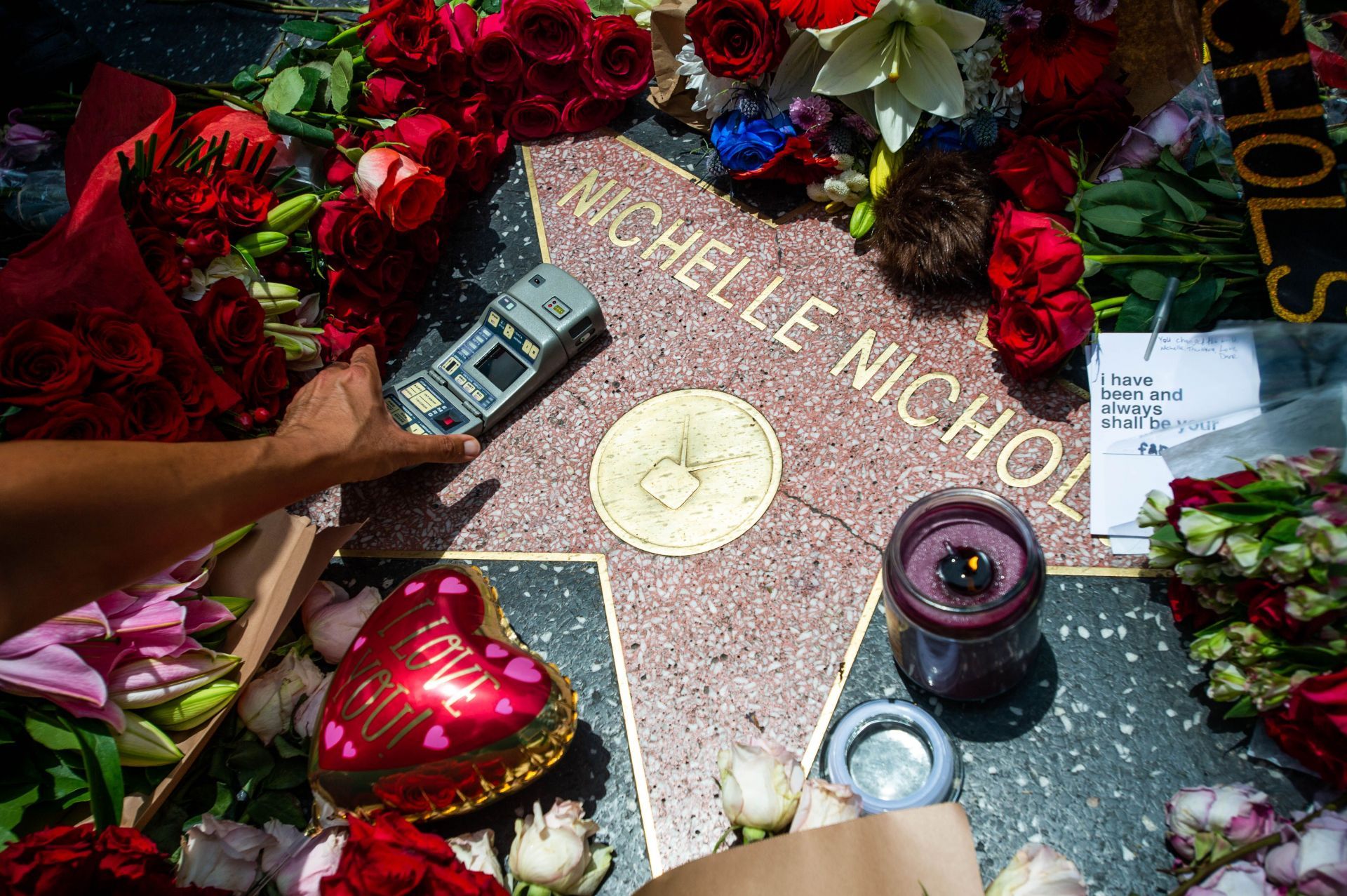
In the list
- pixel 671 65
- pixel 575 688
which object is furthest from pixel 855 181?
pixel 575 688

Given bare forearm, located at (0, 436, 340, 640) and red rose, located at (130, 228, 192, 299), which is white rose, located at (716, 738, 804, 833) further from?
red rose, located at (130, 228, 192, 299)

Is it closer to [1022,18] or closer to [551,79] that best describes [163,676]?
[551,79]

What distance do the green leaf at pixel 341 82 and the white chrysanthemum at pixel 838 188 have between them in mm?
1006

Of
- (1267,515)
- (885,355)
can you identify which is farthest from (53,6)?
(1267,515)

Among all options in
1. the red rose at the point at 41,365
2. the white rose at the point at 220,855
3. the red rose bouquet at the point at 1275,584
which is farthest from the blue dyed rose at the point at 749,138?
the white rose at the point at 220,855

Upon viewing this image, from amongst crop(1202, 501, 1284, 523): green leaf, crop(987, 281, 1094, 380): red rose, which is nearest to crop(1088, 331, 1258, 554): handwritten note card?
crop(987, 281, 1094, 380): red rose

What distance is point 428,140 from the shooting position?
184 cm

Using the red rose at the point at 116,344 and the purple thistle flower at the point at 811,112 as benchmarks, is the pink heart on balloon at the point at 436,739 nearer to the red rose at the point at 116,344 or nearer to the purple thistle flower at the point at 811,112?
the red rose at the point at 116,344

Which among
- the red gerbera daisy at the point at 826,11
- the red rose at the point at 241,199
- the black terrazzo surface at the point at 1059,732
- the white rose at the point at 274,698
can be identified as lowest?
the black terrazzo surface at the point at 1059,732

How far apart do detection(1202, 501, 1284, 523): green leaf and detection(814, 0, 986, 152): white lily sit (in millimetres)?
800

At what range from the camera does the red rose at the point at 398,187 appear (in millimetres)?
1739

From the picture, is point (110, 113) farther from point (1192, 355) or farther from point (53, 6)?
point (1192, 355)

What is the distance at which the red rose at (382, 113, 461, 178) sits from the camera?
184cm

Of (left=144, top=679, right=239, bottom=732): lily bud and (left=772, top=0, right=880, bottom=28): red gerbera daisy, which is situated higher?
(left=772, top=0, right=880, bottom=28): red gerbera daisy
